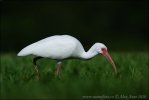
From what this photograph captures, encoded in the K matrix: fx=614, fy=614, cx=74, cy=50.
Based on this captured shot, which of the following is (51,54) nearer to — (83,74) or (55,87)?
(83,74)

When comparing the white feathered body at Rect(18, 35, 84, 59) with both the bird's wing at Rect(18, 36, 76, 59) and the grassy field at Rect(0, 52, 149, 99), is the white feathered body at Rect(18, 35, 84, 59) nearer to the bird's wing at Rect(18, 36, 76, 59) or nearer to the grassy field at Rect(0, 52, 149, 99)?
the bird's wing at Rect(18, 36, 76, 59)

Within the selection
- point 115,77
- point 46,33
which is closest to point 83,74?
point 115,77

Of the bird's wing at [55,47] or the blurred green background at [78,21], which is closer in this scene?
the bird's wing at [55,47]

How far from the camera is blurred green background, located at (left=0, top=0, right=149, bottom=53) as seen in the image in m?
26.8

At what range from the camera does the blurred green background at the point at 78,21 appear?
26.8 meters

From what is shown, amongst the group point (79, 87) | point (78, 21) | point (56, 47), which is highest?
point (78, 21)

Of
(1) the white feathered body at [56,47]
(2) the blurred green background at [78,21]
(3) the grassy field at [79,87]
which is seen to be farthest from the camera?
(2) the blurred green background at [78,21]

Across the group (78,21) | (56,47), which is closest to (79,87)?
(56,47)

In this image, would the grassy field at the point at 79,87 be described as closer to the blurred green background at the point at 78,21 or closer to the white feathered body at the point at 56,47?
the white feathered body at the point at 56,47

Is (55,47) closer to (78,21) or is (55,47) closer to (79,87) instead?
(79,87)

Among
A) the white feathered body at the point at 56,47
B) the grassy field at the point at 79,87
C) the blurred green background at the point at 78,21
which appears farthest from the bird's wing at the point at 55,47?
the blurred green background at the point at 78,21

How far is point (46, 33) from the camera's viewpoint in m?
27.4

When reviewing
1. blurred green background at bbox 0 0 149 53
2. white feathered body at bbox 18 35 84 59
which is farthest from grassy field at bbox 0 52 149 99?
blurred green background at bbox 0 0 149 53

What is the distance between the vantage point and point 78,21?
28.8m
